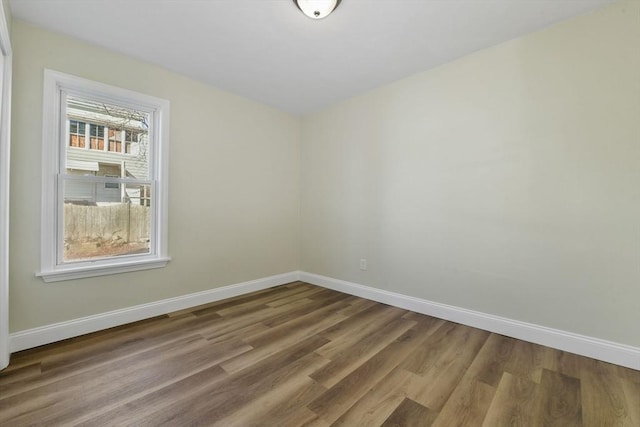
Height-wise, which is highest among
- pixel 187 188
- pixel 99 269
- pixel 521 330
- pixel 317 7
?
pixel 317 7

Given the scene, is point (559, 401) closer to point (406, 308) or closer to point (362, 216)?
point (406, 308)

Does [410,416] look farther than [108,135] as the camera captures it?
No

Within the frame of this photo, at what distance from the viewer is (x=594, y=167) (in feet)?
6.43

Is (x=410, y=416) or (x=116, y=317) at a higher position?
(x=116, y=317)

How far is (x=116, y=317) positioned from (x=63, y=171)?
53.4 inches

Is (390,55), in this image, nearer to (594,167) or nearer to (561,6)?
(561,6)

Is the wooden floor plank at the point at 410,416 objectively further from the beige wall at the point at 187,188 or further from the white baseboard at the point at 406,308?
the beige wall at the point at 187,188

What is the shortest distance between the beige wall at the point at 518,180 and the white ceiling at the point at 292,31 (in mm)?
295

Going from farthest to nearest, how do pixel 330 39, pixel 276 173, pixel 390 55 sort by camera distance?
pixel 276 173, pixel 390 55, pixel 330 39

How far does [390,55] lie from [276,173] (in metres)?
2.03

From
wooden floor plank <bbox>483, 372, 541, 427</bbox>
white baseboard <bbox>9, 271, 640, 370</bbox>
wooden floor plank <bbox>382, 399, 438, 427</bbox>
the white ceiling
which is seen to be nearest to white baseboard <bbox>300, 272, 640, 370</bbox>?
white baseboard <bbox>9, 271, 640, 370</bbox>

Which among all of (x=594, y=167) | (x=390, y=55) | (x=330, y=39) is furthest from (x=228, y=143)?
(x=594, y=167)

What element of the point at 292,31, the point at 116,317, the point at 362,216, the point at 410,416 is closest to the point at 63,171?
the point at 116,317

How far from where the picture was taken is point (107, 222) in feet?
8.23
